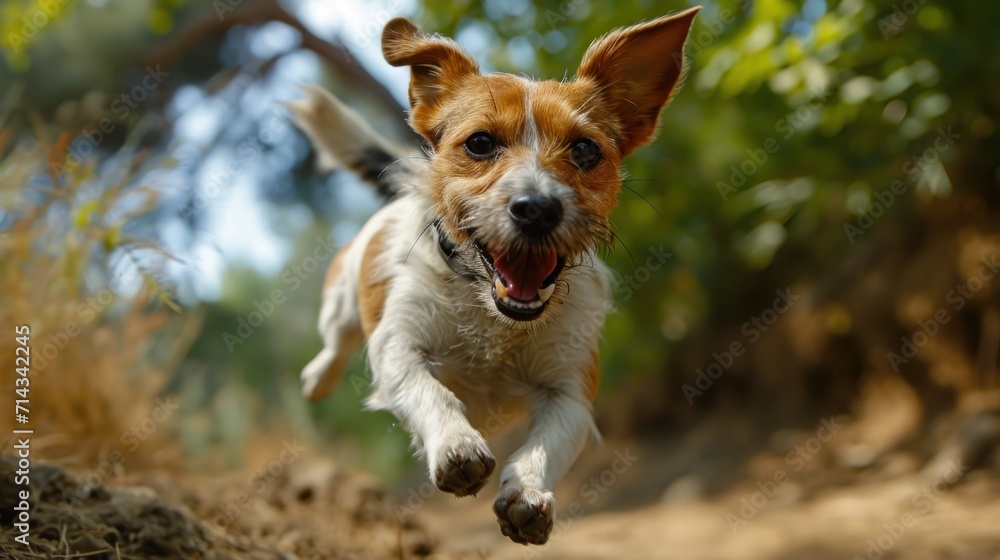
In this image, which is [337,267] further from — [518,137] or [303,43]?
[303,43]

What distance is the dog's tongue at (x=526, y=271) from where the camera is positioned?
9.55ft

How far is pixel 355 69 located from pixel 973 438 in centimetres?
750

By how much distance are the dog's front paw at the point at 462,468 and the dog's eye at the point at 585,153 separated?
1162 mm

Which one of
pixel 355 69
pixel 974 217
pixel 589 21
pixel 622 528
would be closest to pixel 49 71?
pixel 355 69

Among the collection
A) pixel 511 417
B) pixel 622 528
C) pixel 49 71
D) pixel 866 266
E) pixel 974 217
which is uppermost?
pixel 511 417

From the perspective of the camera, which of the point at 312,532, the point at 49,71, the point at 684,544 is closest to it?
the point at 312,532

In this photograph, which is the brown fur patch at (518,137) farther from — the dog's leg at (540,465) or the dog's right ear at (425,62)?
the dog's leg at (540,465)

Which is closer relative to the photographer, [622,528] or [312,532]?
[312,532]

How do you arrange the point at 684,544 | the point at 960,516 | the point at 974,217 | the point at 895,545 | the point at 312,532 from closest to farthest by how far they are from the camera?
1. the point at 312,532
2. the point at 895,545
3. the point at 960,516
4. the point at 684,544
5. the point at 974,217

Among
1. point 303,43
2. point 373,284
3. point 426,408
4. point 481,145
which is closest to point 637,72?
point 481,145

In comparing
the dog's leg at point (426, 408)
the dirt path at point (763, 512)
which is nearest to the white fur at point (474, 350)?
the dog's leg at point (426, 408)

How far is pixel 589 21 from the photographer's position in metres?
6.06

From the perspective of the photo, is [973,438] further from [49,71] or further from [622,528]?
[49,71]

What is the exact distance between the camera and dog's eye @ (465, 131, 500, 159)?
10.2 feet
